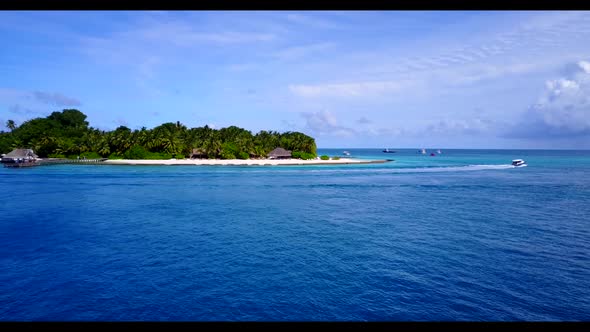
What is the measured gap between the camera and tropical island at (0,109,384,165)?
95.4 meters

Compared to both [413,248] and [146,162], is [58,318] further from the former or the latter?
[146,162]

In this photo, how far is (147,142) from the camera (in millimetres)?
95750

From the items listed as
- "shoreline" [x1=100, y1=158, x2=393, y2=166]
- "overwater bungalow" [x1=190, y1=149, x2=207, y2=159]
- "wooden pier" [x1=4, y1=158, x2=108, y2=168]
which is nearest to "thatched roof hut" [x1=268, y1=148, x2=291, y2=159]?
"shoreline" [x1=100, y1=158, x2=393, y2=166]

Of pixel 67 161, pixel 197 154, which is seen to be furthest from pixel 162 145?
pixel 67 161

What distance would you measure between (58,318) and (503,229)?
25.5 m

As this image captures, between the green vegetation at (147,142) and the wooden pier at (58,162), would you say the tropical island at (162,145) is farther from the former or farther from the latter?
the wooden pier at (58,162)

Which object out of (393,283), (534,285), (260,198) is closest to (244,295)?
(393,283)

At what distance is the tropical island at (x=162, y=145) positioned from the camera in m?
95.4

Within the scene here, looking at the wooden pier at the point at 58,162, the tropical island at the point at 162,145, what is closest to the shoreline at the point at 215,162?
the tropical island at the point at 162,145

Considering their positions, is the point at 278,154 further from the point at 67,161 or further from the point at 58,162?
the point at 58,162

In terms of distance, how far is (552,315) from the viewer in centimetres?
1182

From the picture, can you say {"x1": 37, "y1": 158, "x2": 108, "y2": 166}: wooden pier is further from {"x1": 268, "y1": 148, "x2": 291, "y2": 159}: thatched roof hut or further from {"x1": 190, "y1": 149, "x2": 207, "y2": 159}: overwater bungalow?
{"x1": 268, "y1": 148, "x2": 291, "y2": 159}: thatched roof hut
